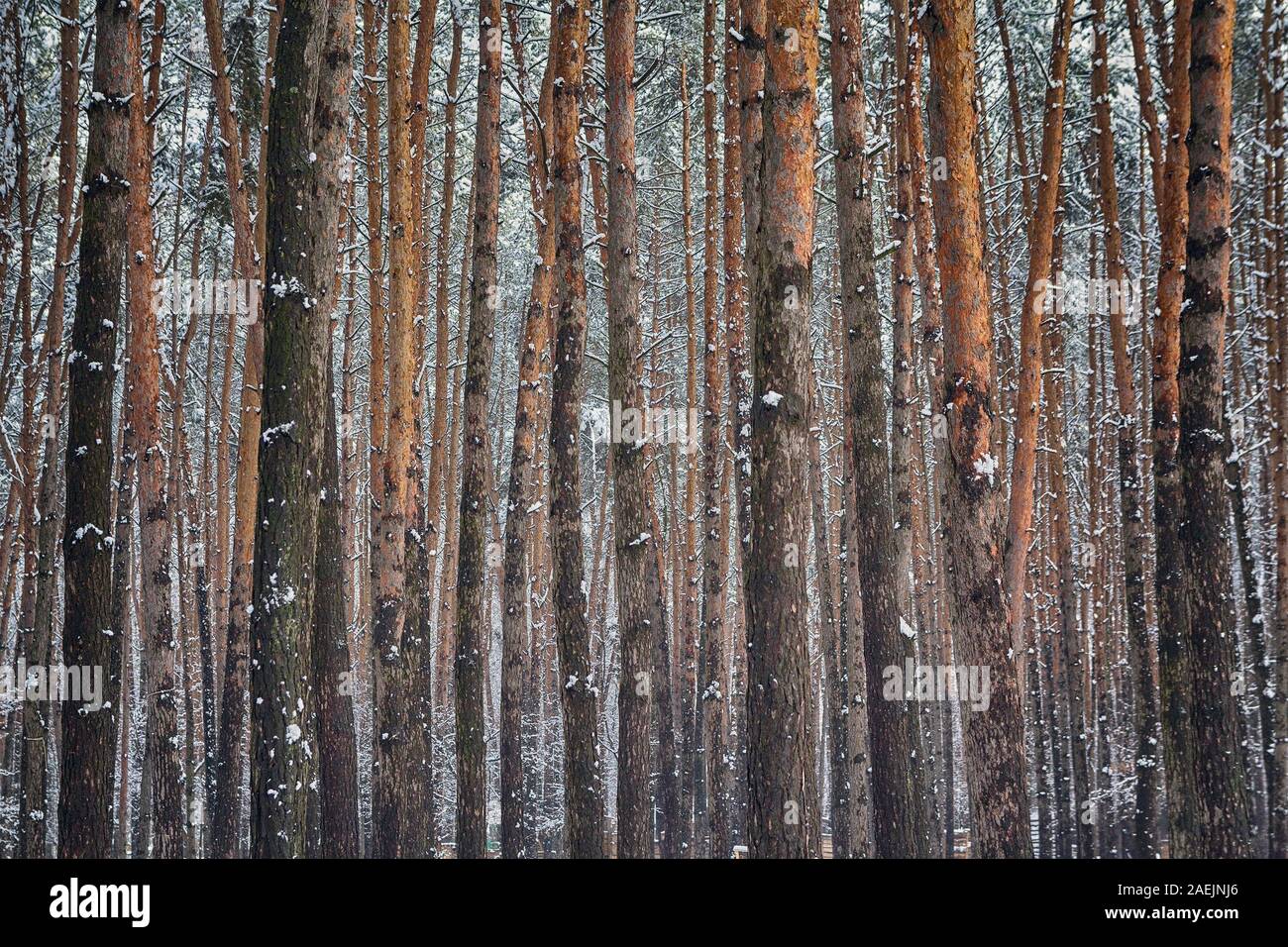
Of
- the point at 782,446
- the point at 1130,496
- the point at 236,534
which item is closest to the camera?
the point at 782,446

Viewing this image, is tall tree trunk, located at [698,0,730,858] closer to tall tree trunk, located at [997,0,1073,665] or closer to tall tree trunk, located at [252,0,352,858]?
tall tree trunk, located at [997,0,1073,665]

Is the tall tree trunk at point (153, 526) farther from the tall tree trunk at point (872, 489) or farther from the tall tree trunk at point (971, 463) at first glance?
the tall tree trunk at point (971, 463)

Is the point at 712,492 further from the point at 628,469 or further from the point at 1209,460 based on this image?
the point at 1209,460

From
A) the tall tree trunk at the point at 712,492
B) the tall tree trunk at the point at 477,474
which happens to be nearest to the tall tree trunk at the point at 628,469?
the tall tree trunk at the point at 477,474

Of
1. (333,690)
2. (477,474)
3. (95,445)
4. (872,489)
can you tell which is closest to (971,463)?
(872,489)

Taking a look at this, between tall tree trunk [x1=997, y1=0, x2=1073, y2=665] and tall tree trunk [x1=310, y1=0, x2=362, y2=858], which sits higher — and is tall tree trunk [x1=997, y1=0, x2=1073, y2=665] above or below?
above

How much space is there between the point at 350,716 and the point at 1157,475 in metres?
7.16

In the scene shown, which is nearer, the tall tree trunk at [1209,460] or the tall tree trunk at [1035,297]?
the tall tree trunk at [1209,460]

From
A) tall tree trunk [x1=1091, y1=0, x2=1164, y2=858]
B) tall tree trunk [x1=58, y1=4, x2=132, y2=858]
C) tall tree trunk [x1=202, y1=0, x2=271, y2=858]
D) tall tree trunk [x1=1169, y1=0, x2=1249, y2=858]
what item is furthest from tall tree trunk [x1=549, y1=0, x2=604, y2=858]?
tall tree trunk [x1=1091, y1=0, x2=1164, y2=858]

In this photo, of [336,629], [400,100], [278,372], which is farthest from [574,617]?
[400,100]

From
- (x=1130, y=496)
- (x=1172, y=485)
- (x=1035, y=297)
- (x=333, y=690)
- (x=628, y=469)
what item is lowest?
(x=333, y=690)

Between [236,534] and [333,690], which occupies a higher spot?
[236,534]

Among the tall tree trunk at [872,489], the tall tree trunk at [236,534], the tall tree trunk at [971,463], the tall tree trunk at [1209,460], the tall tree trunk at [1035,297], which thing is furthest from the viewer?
the tall tree trunk at [236,534]
